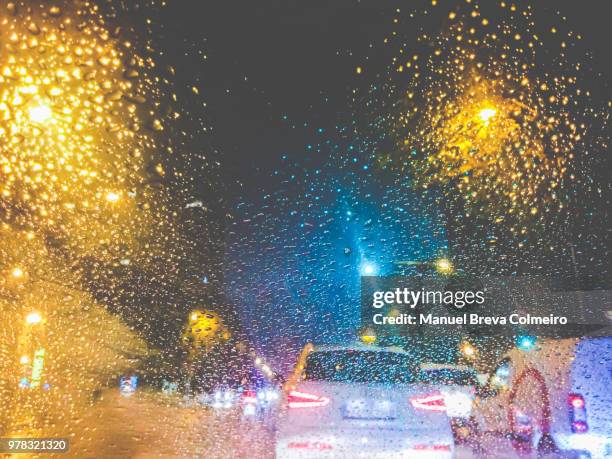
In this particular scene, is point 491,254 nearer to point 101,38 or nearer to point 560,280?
point 560,280

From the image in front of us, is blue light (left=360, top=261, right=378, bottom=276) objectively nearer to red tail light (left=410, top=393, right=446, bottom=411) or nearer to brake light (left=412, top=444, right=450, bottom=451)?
red tail light (left=410, top=393, right=446, bottom=411)

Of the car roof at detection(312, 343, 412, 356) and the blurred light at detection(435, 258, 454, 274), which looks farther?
the blurred light at detection(435, 258, 454, 274)

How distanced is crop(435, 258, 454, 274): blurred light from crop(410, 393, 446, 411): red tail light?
278 centimetres

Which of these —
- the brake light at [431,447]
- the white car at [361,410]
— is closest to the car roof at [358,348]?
the white car at [361,410]

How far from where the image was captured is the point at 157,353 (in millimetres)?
7172

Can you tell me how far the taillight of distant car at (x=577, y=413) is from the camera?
5480mm

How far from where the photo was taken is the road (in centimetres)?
458

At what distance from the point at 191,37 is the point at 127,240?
6.71 feet

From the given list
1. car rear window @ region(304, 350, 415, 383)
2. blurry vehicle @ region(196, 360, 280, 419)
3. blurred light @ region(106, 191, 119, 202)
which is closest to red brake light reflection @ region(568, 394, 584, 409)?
car rear window @ region(304, 350, 415, 383)

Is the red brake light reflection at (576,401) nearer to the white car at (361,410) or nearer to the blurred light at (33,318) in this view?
the white car at (361,410)

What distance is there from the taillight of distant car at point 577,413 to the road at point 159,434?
1032 millimetres

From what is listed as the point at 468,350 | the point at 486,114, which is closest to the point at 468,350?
the point at 468,350

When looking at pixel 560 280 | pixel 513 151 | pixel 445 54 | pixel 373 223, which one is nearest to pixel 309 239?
pixel 373 223

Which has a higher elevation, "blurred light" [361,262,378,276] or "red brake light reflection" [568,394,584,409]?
"blurred light" [361,262,378,276]
